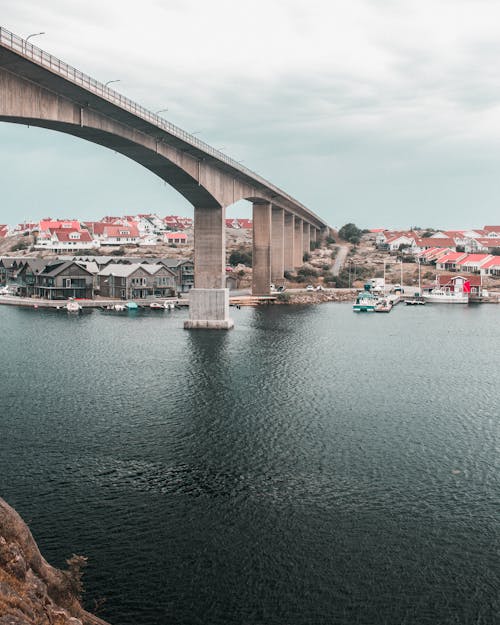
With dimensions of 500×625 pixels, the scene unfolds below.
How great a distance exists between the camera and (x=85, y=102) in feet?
145

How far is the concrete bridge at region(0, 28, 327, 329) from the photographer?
121 ft

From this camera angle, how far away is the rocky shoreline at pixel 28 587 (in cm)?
1252

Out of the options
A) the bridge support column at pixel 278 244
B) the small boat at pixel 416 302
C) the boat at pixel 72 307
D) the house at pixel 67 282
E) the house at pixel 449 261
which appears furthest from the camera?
the house at pixel 449 261

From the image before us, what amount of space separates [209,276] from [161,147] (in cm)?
2245

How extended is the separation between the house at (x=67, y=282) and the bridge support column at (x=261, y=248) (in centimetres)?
3054

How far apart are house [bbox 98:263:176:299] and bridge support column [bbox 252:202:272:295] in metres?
16.4

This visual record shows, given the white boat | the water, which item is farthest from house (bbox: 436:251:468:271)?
the water

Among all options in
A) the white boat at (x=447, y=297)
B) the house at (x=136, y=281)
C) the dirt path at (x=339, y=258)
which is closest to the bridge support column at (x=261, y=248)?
the house at (x=136, y=281)

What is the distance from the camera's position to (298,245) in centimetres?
15912

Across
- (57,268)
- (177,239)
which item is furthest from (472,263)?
(57,268)

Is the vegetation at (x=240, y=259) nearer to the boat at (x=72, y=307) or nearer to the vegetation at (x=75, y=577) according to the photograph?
the boat at (x=72, y=307)

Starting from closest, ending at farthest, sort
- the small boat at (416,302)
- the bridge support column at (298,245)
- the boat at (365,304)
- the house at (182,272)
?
1. the boat at (365,304)
2. the small boat at (416,302)
3. the house at (182,272)
4. the bridge support column at (298,245)

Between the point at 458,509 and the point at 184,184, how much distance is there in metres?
54.3

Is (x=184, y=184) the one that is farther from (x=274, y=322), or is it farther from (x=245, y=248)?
(x=245, y=248)
